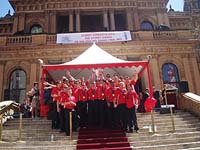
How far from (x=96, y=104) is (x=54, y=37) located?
1098 cm

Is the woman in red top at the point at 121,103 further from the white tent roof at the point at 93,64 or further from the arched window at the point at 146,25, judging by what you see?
the arched window at the point at 146,25

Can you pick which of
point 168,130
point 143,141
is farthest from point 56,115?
point 168,130

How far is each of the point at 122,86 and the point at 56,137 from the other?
9.54 ft

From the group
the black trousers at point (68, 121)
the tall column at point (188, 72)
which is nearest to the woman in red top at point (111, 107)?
the black trousers at point (68, 121)

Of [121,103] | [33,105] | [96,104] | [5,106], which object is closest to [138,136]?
[121,103]

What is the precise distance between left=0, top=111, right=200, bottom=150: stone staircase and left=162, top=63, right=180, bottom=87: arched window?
8162mm

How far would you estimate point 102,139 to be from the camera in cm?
858

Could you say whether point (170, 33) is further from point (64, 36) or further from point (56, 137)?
point (56, 137)

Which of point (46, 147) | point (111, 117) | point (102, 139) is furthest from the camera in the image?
point (111, 117)

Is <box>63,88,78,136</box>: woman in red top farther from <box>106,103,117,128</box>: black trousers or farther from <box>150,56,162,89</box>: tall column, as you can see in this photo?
<box>150,56,162,89</box>: tall column

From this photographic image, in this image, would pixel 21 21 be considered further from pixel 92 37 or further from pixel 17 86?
pixel 92 37

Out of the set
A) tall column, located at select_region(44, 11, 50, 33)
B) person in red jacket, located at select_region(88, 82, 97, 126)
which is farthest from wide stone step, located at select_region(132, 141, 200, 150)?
tall column, located at select_region(44, 11, 50, 33)

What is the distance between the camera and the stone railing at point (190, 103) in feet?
38.4

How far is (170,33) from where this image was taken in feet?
67.1
